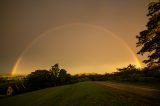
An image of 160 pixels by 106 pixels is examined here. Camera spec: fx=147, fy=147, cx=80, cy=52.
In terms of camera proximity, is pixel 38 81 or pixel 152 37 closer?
pixel 152 37

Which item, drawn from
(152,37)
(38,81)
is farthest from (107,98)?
(38,81)

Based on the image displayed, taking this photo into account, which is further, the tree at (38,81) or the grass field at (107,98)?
the tree at (38,81)

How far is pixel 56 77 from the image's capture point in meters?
98.3

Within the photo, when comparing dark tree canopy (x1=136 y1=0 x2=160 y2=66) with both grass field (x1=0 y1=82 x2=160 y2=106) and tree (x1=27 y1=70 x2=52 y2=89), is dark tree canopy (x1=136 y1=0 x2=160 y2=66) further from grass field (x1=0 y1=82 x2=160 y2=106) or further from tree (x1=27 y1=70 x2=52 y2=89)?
tree (x1=27 y1=70 x2=52 y2=89)

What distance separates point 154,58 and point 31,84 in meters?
71.8

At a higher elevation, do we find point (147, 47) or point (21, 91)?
point (147, 47)

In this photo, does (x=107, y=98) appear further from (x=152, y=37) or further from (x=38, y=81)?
(x=38, y=81)

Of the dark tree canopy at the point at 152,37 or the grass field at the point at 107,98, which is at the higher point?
the dark tree canopy at the point at 152,37

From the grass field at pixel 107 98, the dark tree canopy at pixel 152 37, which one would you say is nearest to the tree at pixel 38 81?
the grass field at pixel 107 98

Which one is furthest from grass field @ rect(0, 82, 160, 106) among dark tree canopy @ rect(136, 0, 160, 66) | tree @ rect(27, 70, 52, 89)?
tree @ rect(27, 70, 52, 89)

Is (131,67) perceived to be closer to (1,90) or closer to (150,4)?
(1,90)

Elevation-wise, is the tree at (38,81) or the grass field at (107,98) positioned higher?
the tree at (38,81)

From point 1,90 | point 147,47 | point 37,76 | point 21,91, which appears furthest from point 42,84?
point 147,47

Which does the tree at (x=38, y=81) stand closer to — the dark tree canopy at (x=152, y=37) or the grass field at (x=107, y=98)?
the grass field at (x=107, y=98)
